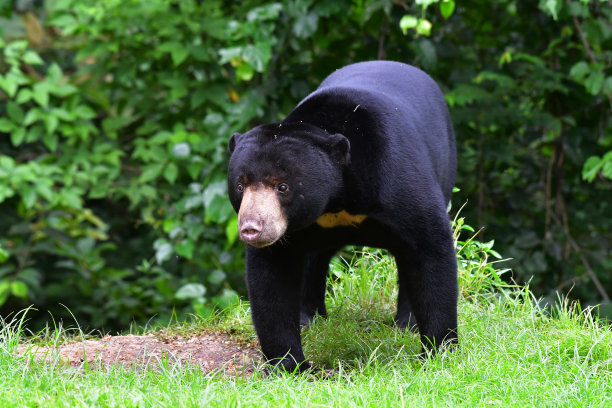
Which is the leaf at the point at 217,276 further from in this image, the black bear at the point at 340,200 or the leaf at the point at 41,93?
the black bear at the point at 340,200

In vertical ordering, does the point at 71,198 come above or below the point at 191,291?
above

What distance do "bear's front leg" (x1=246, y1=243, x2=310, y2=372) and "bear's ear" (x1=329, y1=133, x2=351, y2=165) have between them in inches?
20.2

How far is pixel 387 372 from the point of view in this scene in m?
3.75

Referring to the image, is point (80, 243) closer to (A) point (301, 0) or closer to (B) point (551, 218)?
(A) point (301, 0)

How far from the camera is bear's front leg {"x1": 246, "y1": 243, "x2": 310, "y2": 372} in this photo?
12.8ft

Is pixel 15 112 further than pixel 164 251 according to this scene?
Yes

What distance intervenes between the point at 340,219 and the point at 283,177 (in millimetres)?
459

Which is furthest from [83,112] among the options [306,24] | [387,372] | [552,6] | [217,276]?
[387,372]

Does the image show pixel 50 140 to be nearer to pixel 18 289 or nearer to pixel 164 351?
pixel 18 289

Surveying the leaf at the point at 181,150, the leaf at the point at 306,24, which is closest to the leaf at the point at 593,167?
the leaf at the point at 306,24

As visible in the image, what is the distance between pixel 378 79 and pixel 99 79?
415cm

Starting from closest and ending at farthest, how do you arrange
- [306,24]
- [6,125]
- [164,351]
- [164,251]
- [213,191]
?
[164,351], [306,24], [213,191], [164,251], [6,125]

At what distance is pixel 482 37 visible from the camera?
7.50 m

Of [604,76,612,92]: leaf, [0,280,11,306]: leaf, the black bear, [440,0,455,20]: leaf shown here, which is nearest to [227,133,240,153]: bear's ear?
the black bear
